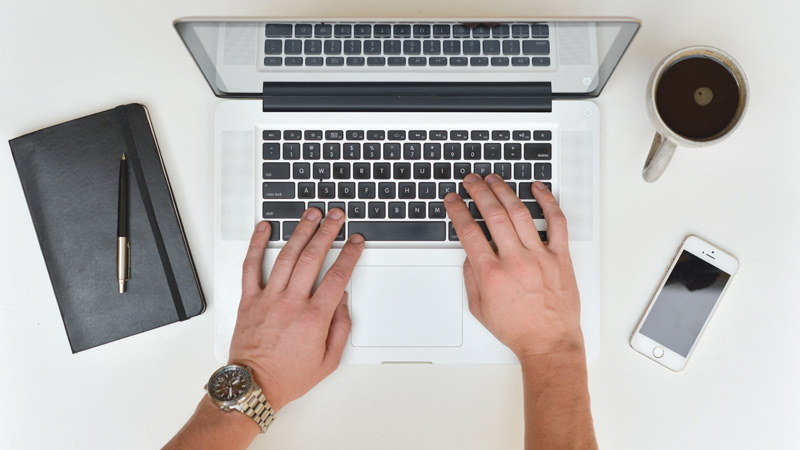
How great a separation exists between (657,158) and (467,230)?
0.28 metres

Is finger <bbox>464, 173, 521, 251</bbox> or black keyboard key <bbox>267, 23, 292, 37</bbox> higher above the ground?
black keyboard key <bbox>267, 23, 292, 37</bbox>

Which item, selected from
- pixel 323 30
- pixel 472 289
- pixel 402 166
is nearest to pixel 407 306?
pixel 472 289

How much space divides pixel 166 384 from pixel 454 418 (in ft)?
1.43

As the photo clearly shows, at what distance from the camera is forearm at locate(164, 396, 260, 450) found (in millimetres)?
684

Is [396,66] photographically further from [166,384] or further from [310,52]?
[166,384]

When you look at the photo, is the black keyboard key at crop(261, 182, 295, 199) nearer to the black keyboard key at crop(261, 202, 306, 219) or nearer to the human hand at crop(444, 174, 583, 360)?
the black keyboard key at crop(261, 202, 306, 219)

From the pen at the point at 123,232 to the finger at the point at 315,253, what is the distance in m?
0.25

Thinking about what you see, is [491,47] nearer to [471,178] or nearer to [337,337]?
[471,178]

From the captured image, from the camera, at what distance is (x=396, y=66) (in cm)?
73

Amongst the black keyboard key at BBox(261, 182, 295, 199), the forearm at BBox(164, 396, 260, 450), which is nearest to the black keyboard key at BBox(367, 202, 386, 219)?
the black keyboard key at BBox(261, 182, 295, 199)

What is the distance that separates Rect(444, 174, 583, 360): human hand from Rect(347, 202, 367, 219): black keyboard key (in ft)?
0.39

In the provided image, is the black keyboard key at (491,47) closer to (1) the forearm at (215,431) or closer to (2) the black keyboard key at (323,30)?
(2) the black keyboard key at (323,30)

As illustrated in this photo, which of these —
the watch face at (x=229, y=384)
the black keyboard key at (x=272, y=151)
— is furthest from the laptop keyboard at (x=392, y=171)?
the watch face at (x=229, y=384)

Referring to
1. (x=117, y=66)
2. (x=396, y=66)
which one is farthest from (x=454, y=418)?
(x=117, y=66)
